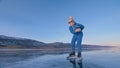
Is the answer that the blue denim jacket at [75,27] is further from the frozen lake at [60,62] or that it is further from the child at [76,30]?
the frozen lake at [60,62]

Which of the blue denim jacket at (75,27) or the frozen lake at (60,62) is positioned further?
the frozen lake at (60,62)

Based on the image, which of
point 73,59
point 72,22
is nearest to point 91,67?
point 73,59

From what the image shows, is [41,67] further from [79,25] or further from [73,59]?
[79,25]

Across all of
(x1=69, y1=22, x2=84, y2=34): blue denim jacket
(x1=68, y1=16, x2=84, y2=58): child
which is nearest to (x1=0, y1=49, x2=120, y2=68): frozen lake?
(x1=68, y1=16, x2=84, y2=58): child

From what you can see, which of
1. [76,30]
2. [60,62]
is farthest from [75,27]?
[60,62]

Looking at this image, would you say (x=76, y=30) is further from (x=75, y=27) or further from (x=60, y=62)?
(x=60, y=62)

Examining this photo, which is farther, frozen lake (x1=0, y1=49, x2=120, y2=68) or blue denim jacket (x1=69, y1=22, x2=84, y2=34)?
frozen lake (x1=0, y1=49, x2=120, y2=68)

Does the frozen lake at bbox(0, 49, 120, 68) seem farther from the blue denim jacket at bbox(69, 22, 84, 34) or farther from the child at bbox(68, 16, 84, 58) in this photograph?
the blue denim jacket at bbox(69, 22, 84, 34)

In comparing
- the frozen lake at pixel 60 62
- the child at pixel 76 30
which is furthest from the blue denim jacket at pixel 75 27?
the frozen lake at pixel 60 62

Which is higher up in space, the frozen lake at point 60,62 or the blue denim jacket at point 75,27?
the blue denim jacket at point 75,27

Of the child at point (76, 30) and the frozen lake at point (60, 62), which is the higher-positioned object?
the child at point (76, 30)

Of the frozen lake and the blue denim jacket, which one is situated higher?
the blue denim jacket

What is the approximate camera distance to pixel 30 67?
960cm

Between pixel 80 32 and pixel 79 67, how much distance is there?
1581 millimetres
